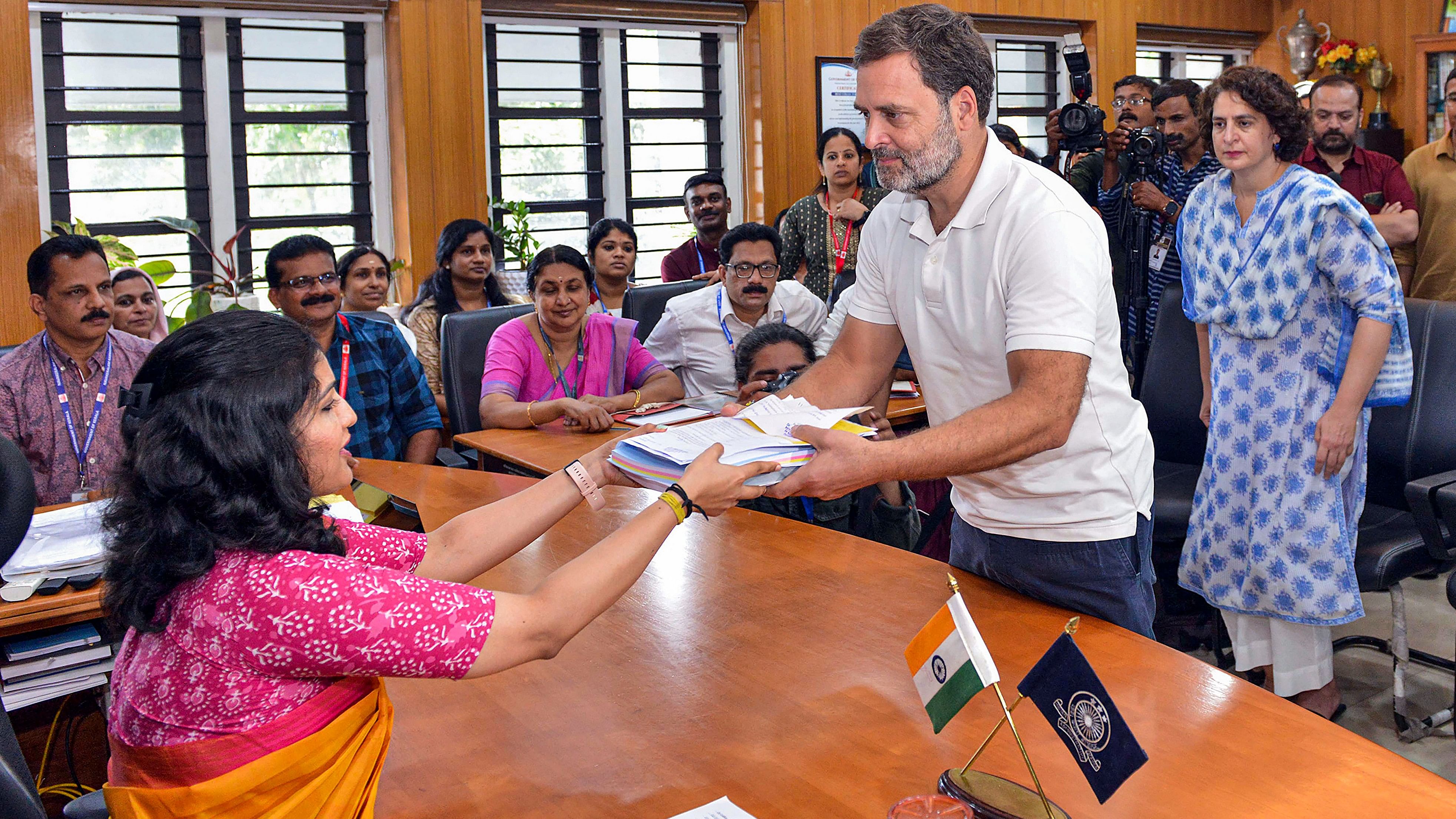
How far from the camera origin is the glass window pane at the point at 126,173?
501 centimetres

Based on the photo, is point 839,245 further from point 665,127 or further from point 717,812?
point 717,812

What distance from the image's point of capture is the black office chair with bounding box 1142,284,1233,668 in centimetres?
317

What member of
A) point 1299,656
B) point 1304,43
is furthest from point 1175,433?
point 1304,43

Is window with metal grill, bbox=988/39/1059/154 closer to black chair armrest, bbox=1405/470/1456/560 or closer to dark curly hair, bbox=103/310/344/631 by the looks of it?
black chair armrest, bbox=1405/470/1456/560

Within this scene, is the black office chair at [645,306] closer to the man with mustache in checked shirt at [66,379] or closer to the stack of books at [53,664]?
the man with mustache in checked shirt at [66,379]

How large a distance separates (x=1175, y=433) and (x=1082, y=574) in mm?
1765

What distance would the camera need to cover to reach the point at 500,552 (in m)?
1.50

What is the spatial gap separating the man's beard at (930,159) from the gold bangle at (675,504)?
0.64 meters

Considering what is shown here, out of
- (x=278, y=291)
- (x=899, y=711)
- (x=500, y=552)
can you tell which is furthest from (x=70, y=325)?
(x=899, y=711)

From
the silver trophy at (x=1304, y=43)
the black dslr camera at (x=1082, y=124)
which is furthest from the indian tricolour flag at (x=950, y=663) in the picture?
the silver trophy at (x=1304, y=43)

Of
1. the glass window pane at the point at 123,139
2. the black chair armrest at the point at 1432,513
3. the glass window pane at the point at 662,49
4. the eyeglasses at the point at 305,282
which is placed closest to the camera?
the black chair armrest at the point at 1432,513

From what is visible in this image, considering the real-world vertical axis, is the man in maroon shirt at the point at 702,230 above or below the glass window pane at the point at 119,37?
below

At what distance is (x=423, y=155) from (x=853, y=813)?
5.02 meters

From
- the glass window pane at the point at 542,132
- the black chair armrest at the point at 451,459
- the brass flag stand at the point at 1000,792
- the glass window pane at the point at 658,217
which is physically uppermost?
the glass window pane at the point at 542,132
